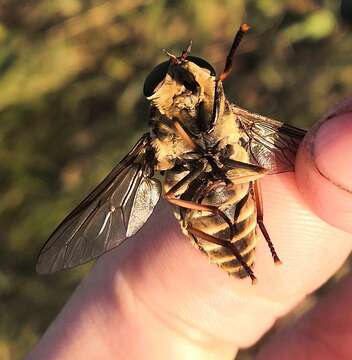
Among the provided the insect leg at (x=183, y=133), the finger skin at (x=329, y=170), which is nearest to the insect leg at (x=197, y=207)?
the insect leg at (x=183, y=133)

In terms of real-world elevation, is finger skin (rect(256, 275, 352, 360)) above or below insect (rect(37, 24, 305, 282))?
below

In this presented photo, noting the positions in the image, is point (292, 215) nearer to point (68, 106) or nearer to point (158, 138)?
point (158, 138)

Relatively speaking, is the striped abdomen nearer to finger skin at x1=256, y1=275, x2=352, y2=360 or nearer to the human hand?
the human hand

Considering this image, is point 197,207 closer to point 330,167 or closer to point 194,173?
point 194,173

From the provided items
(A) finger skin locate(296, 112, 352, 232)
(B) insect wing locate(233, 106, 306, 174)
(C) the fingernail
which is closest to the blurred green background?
(B) insect wing locate(233, 106, 306, 174)

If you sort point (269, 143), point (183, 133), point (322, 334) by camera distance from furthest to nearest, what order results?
point (322, 334) → point (269, 143) → point (183, 133)

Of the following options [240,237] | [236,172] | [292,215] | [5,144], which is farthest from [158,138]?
[5,144]

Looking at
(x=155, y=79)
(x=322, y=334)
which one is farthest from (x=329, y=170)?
(x=322, y=334)

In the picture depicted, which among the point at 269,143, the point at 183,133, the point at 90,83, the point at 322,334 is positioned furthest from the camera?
the point at 90,83

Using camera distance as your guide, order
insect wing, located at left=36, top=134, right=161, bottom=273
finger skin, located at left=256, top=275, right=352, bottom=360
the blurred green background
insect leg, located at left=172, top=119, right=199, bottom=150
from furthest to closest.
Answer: the blurred green background < finger skin, located at left=256, top=275, right=352, bottom=360 < insect wing, located at left=36, top=134, right=161, bottom=273 < insect leg, located at left=172, top=119, right=199, bottom=150
